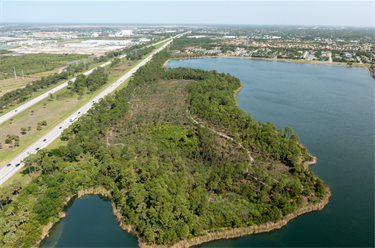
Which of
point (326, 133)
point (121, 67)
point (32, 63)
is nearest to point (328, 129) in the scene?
point (326, 133)

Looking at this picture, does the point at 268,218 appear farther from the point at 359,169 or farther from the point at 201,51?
the point at 201,51

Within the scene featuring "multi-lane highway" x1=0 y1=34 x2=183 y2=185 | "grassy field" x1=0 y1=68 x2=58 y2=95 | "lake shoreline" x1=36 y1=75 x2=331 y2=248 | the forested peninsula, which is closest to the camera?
"lake shoreline" x1=36 y1=75 x2=331 y2=248

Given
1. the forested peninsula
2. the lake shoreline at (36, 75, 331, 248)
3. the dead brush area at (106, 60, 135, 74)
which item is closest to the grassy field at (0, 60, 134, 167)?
the forested peninsula

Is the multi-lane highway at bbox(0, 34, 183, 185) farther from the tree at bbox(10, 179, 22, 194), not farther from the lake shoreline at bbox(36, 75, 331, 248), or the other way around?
the lake shoreline at bbox(36, 75, 331, 248)

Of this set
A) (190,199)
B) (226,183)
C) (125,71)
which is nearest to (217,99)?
(226,183)

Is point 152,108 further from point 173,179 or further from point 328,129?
point 328,129
